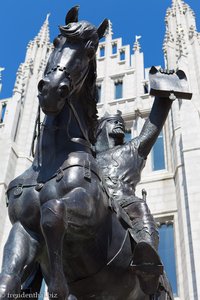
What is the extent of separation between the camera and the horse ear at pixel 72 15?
10.3 ft

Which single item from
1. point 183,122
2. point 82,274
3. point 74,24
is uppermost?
point 183,122

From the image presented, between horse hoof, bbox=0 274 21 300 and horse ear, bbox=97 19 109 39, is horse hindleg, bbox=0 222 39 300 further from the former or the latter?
horse ear, bbox=97 19 109 39

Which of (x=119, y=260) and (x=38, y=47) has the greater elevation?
(x=38, y=47)

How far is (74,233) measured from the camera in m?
2.47

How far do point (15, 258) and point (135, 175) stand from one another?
1.70 meters

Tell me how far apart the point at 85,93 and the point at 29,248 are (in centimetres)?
116

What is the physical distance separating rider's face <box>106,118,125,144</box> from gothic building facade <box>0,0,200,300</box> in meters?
7.00

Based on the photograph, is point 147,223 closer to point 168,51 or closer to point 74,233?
point 74,233

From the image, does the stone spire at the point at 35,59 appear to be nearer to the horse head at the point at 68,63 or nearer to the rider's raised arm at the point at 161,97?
the rider's raised arm at the point at 161,97

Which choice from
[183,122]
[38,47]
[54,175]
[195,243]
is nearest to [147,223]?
[54,175]

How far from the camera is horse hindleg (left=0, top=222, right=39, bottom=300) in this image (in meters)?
2.20

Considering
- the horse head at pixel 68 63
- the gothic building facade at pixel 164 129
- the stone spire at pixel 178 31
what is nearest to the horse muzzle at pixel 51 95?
the horse head at pixel 68 63

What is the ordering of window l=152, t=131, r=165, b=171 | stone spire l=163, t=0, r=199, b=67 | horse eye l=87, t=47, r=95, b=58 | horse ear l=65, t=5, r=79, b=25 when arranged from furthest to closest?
stone spire l=163, t=0, r=199, b=67
window l=152, t=131, r=165, b=171
horse ear l=65, t=5, r=79, b=25
horse eye l=87, t=47, r=95, b=58

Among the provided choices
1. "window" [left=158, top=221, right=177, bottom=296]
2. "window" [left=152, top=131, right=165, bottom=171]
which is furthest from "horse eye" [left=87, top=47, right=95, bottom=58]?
"window" [left=152, top=131, right=165, bottom=171]
